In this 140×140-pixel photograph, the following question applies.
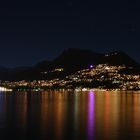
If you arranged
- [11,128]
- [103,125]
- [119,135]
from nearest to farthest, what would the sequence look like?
[119,135], [11,128], [103,125]

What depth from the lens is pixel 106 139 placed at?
44.5 m

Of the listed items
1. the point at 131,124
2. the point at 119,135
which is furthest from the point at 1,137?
the point at 131,124

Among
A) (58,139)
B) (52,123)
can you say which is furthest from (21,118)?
(58,139)

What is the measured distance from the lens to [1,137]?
1763 inches

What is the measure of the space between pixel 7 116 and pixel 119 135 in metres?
24.2

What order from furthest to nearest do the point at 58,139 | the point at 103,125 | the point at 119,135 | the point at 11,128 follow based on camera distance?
the point at 103,125 < the point at 11,128 < the point at 119,135 < the point at 58,139

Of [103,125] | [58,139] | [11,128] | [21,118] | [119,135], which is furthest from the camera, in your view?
[21,118]

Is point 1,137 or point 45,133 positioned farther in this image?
point 45,133

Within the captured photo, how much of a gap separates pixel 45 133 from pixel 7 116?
20198 mm

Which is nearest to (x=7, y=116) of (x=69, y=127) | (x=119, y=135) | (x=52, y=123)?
(x=52, y=123)

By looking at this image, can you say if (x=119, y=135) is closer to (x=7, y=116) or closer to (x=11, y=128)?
(x=11, y=128)

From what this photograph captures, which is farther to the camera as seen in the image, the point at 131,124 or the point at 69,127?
the point at 131,124

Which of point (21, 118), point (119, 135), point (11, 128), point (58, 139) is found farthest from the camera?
point (21, 118)

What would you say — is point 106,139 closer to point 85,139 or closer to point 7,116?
point 85,139
